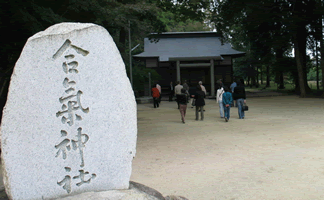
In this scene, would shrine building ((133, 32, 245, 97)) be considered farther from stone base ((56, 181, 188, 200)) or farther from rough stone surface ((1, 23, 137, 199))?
stone base ((56, 181, 188, 200))

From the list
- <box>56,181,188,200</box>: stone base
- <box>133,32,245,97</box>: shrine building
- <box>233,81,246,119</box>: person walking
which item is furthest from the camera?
<box>133,32,245,97</box>: shrine building

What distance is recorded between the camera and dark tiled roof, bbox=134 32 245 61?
2764 cm

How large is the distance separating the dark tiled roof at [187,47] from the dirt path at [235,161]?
17838 millimetres

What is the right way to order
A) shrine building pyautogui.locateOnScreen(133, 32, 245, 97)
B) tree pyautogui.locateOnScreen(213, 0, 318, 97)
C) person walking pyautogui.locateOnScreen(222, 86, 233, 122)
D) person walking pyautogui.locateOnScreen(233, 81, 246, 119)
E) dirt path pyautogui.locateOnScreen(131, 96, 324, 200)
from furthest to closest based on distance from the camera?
shrine building pyautogui.locateOnScreen(133, 32, 245, 97)
tree pyautogui.locateOnScreen(213, 0, 318, 97)
person walking pyautogui.locateOnScreen(233, 81, 246, 119)
person walking pyautogui.locateOnScreen(222, 86, 233, 122)
dirt path pyautogui.locateOnScreen(131, 96, 324, 200)

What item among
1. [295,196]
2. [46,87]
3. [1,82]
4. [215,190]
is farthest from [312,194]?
[1,82]

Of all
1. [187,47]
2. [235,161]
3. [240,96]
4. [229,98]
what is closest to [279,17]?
[187,47]

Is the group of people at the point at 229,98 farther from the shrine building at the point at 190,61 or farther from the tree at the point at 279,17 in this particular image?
the shrine building at the point at 190,61

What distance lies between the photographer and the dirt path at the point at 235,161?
15.1 feet

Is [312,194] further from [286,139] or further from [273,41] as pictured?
[273,41]

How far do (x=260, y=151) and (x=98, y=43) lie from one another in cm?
478

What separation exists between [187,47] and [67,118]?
26737mm

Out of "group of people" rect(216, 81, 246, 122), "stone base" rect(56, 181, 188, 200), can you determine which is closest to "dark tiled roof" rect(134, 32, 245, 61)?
"group of people" rect(216, 81, 246, 122)

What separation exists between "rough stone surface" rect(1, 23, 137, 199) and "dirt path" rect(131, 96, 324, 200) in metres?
1.40

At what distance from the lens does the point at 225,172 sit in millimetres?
5484
